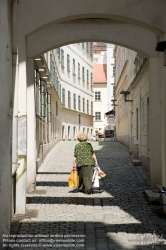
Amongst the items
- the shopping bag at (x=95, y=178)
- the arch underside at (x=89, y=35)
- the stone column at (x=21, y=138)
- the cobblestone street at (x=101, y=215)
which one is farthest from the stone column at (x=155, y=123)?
the stone column at (x=21, y=138)

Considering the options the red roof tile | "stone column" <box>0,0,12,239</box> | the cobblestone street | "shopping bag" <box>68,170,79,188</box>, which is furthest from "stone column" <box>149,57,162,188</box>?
the red roof tile

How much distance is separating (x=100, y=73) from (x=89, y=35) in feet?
213

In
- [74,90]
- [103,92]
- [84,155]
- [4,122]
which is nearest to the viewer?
[4,122]

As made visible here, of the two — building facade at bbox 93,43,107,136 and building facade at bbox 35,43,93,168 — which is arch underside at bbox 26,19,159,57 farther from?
building facade at bbox 93,43,107,136

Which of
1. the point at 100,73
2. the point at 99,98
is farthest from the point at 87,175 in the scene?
the point at 100,73

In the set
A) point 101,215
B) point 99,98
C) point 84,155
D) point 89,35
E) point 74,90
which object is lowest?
point 101,215

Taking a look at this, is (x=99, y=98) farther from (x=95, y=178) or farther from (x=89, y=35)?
(x=95, y=178)

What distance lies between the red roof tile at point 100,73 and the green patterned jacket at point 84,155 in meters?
63.0

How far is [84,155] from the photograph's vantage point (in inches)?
454

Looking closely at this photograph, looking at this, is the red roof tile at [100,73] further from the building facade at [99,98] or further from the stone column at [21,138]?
the stone column at [21,138]

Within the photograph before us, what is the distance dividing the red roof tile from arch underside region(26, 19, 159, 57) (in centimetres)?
6179

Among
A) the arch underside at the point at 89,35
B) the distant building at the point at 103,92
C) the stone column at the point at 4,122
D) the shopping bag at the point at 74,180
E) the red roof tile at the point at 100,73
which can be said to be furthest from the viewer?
the red roof tile at the point at 100,73

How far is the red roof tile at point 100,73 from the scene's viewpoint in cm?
7469

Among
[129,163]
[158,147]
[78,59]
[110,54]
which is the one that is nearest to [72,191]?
[158,147]
